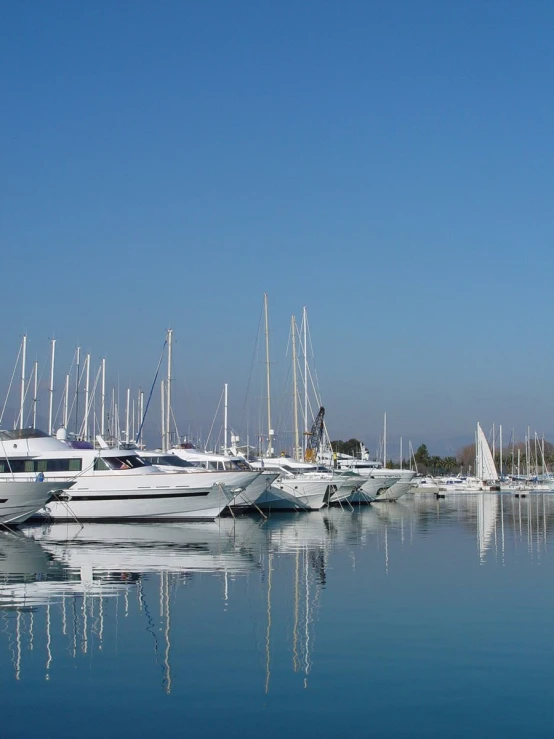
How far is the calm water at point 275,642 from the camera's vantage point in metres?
10.2

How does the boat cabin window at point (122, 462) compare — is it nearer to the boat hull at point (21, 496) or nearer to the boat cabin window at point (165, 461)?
the boat hull at point (21, 496)

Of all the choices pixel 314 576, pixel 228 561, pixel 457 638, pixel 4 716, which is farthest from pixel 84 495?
pixel 4 716

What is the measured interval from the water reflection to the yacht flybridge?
831mm

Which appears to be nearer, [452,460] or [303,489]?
[303,489]

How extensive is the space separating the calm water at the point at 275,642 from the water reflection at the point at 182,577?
0.08 meters

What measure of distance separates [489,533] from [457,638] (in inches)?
852

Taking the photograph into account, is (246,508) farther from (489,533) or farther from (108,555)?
(108,555)

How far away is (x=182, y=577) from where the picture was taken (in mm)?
20734

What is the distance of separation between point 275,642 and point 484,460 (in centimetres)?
10037

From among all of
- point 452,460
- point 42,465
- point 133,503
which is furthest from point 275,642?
point 452,460

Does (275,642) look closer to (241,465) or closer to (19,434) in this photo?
(19,434)

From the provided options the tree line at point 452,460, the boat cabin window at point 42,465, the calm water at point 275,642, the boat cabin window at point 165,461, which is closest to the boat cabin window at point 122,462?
the boat cabin window at point 42,465

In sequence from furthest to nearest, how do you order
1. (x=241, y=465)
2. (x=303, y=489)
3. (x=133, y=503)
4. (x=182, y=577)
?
(x=303, y=489), (x=241, y=465), (x=133, y=503), (x=182, y=577)

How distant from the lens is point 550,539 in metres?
32.5
